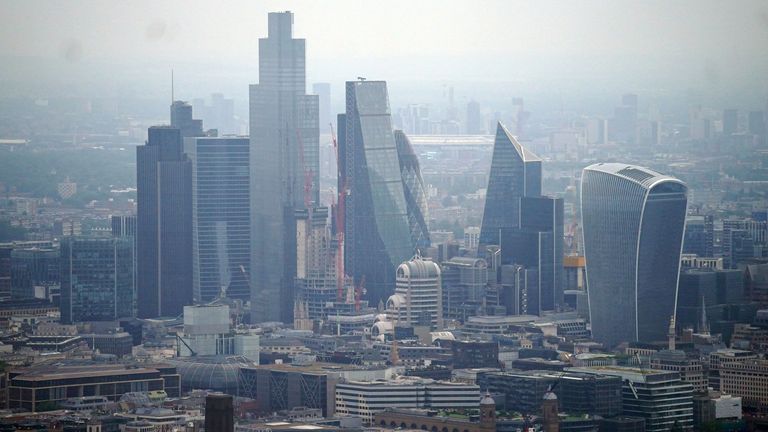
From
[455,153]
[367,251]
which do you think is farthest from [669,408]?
[455,153]

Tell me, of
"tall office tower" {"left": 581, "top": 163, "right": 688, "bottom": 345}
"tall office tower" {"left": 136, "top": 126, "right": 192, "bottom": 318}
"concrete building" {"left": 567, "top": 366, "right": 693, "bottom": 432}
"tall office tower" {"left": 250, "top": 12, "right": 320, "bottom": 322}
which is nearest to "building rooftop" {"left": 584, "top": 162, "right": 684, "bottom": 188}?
"tall office tower" {"left": 581, "top": 163, "right": 688, "bottom": 345}

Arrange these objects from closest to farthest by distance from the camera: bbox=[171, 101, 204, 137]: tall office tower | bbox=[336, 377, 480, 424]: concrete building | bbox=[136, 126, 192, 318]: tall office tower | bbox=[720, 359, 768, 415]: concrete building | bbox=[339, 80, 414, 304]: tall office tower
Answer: bbox=[336, 377, 480, 424]: concrete building
bbox=[720, 359, 768, 415]: concrete building
bbox=[136, 126, 192, 318]: tall office tower
bbox=[171, 101, 204, 137]: tall office tower
bbox=[339, 80, 414, 304]: tall office tower

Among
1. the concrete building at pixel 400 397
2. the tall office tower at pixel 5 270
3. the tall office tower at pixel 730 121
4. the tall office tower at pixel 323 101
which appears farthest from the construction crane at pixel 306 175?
the concrete building at pixel 400 397

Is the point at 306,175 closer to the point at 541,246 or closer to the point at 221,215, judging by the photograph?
the point at 221,215

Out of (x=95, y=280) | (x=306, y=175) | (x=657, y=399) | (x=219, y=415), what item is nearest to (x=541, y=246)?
(x=306, y=175)

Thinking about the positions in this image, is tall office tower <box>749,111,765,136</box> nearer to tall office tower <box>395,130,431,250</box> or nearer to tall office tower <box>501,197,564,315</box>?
tall office tower <box>501,197,564,315</box>

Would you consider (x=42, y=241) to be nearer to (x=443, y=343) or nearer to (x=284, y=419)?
(x=443, y=343)
